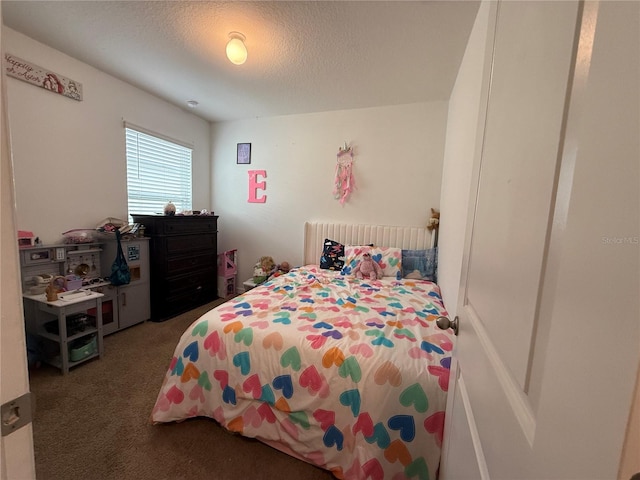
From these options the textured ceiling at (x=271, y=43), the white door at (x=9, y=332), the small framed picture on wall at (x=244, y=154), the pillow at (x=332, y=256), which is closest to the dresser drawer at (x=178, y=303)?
the pillow at (x=332, y=256)

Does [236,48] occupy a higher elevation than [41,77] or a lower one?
higher

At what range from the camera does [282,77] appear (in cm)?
247

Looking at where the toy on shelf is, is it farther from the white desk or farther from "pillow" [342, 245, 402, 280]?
"pillow" [342, 245, 402, 280]

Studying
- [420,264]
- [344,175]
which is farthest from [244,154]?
[420,264]

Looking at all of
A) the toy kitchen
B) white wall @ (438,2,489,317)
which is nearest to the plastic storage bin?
the toy kitchen

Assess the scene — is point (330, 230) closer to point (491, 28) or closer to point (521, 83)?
point (491, 28)

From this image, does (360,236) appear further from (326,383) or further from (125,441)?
(125,441)

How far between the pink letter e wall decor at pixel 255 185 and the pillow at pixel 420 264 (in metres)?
2.08

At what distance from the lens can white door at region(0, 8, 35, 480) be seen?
43 cm

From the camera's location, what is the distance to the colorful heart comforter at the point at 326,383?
1134 millimetres

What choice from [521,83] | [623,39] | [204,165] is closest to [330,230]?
[204,165]

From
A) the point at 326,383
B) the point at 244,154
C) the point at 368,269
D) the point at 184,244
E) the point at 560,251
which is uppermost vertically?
the point at 244,154

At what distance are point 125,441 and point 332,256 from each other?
7.30 ft

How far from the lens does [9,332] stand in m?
0.44
